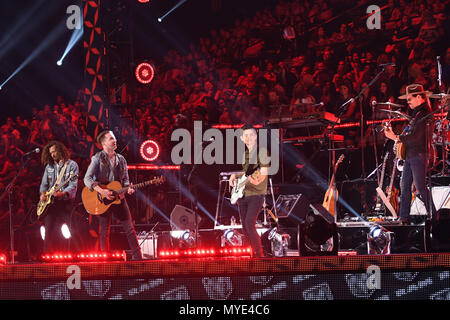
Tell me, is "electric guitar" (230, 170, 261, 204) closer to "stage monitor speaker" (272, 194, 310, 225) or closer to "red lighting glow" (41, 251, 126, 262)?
"red lighting glow" (41, 251, 126, 262)

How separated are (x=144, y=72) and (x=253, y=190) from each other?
4313 mm

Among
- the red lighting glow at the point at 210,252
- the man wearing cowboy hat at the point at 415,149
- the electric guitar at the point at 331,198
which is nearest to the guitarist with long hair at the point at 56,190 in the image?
the red lighting glow at the point at 210,252

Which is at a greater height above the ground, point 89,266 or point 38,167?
point 38,167

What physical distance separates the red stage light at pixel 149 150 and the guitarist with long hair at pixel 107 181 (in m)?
2.67

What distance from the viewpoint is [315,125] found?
8227mm

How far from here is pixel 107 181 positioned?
645 cm

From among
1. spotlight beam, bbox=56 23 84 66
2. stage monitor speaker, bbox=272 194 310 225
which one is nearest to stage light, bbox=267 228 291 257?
stage monitor speaker, bbox=272 194 310 225

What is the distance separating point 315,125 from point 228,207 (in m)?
1.83

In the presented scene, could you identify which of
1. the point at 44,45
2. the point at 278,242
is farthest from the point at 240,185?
the point at 44,45

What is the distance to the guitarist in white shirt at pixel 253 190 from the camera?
566 cm

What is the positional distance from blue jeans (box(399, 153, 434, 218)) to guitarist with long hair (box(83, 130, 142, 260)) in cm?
304

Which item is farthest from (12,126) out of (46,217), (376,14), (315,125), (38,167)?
(376,14)

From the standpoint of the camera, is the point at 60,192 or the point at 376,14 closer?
the point at 60,192
